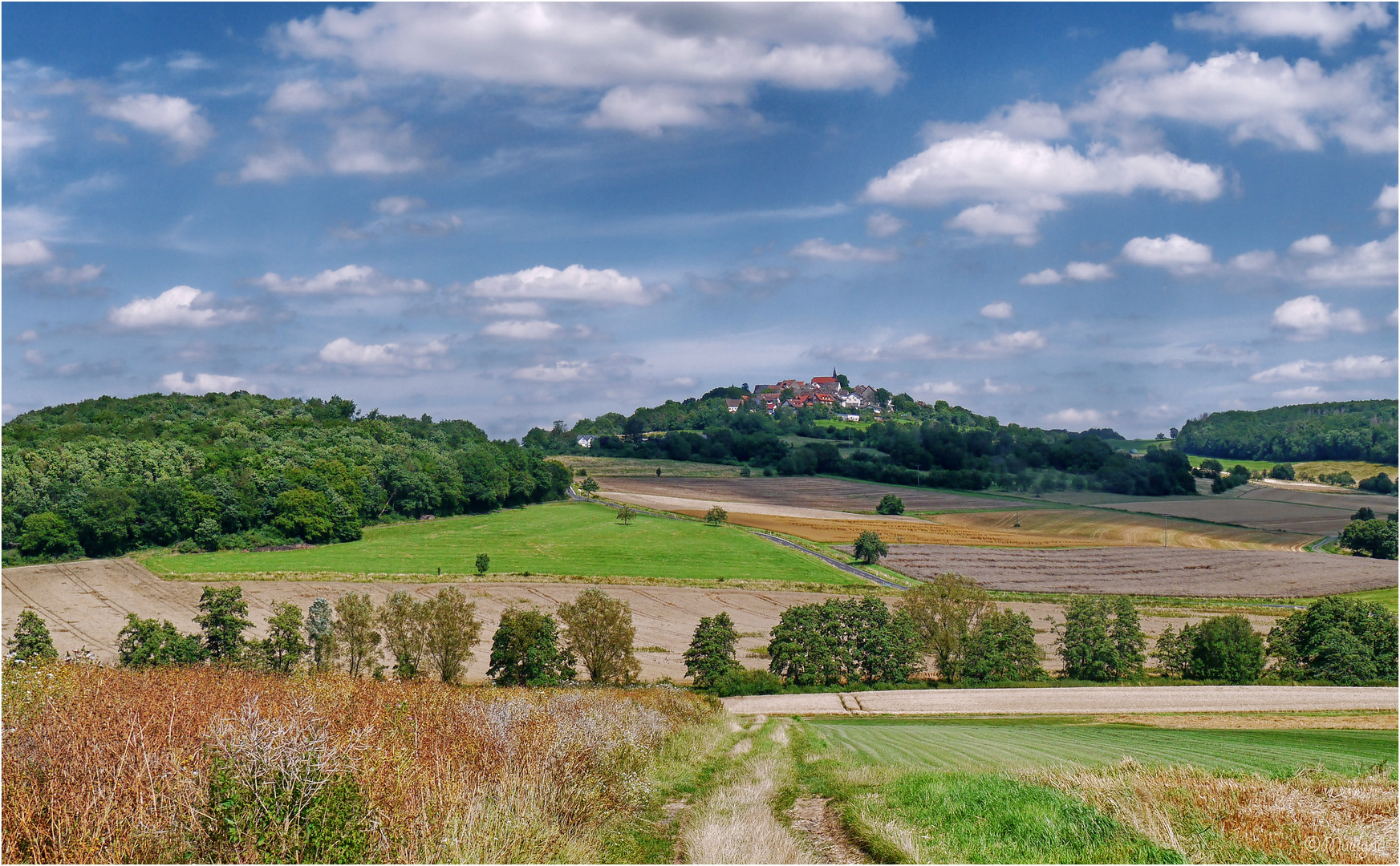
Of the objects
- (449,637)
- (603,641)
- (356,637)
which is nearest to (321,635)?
(356,637)

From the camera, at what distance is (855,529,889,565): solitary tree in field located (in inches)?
3570

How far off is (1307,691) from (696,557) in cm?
5550

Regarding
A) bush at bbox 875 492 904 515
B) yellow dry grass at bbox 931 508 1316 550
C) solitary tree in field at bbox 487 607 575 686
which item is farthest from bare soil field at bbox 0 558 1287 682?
bush at bbox 875 492 904 515

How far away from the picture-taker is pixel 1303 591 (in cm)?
7875

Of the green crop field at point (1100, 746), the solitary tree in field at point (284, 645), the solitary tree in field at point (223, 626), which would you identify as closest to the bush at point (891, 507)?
the green crop field at point (1100, 746)

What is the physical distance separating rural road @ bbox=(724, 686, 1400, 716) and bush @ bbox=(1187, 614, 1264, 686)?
3.26 metres

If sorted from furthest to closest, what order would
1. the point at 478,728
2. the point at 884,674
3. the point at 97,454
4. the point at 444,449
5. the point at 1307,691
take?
the point at 444,449 → the point at 97,454 → the point at 884,674 → the point at 1307,691 → the point at 478,728

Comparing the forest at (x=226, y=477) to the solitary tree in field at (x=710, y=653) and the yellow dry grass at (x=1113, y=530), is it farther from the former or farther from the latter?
the solitary tree in field at (x=710, y=653)

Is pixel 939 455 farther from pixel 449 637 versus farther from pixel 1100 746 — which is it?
pixel 1100 746

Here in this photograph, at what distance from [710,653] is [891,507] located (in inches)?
2821

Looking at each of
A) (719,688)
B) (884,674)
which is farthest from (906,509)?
(719,688)

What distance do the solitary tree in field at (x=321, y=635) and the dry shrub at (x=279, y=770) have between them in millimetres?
36666

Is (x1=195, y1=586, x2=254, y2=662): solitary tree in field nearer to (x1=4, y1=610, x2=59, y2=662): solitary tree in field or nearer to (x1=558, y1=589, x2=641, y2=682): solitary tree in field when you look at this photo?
(x1=4, y1=610, x2=59, y2=662): solitary tree in field

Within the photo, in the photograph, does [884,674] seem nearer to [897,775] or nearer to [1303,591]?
[897,775]
